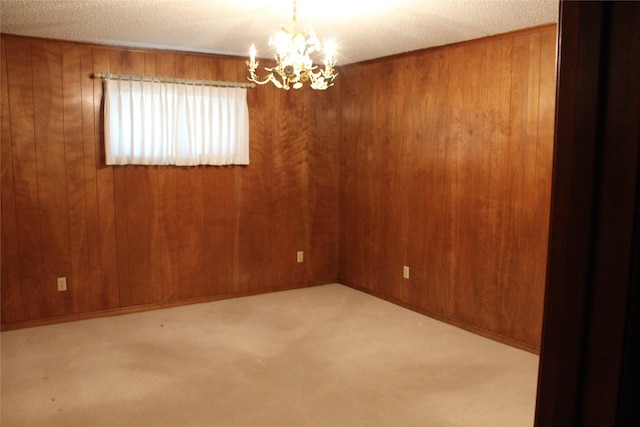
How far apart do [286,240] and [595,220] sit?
491 cm

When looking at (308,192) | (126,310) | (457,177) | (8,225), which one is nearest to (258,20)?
(457,177)

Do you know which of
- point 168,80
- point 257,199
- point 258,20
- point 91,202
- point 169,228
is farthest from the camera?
point 257,199

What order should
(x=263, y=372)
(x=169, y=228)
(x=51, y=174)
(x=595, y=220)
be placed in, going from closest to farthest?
(x=595, y=220)
(x=263, y=372)
(x=51, y=174)
(x=169, y=228)

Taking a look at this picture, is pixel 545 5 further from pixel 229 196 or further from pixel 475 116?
pixel 229 196

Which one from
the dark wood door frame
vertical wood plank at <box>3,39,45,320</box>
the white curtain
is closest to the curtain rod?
the white curtain

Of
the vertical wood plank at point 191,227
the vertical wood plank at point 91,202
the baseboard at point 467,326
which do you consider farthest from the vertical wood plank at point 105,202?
the baseboard at point 467,326

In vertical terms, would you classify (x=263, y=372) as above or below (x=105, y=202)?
below

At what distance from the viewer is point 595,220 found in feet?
1.69

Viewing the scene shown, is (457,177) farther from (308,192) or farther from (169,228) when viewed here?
(169,228)

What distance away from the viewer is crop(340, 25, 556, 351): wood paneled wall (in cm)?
364

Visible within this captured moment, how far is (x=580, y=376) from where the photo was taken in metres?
0.55

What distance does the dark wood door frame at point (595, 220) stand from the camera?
1.61 ft

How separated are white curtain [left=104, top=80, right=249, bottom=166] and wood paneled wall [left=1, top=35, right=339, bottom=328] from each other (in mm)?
112

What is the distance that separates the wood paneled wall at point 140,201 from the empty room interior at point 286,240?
17mm
